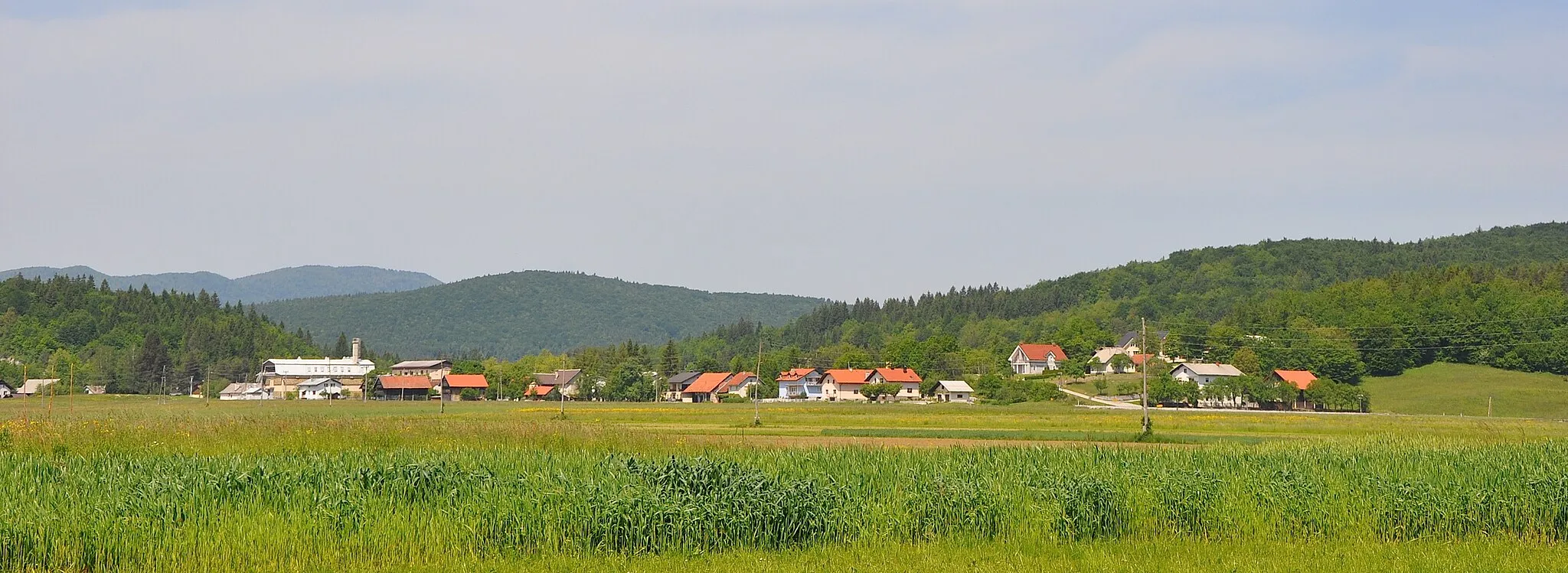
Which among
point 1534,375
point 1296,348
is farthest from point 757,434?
point 1534,375

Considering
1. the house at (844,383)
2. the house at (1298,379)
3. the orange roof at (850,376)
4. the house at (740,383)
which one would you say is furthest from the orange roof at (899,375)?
the house at (1298,379)

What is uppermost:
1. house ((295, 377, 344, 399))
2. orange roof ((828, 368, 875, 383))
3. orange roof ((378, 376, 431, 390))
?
orange roof ((828, 368, 875, 383))

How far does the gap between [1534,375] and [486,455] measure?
147 meters

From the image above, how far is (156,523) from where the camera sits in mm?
19250

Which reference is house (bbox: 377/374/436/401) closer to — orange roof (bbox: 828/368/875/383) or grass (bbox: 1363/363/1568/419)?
orange roof (bbox: 828/368/875/383)

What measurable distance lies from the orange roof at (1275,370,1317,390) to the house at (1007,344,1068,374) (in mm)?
53256

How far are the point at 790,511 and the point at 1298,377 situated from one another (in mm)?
134254

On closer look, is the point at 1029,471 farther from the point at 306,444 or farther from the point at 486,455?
the point at 306,444

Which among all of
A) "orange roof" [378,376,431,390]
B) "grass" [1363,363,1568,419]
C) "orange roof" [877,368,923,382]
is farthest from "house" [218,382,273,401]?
"grass" [1363,363,1568,419]

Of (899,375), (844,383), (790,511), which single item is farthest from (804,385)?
(790,511)

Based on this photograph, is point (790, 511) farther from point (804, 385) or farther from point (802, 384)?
point (802, 384)

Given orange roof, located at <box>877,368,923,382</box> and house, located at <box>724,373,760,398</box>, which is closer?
orange roof, located at <box>877,368,923,382</box>

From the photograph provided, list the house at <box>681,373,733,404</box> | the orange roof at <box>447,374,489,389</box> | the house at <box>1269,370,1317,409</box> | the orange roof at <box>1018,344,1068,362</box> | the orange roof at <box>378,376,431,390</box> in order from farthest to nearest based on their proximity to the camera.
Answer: the orange roof at <box>1018,344,1068,362</box>, the orange roof at <box>447,374,489,389</box>, the house at <box>681,373,733,404</box>, the orange roof at <box>378,376,431,390</box>, the house at <box>1269,370,1317,409</box>

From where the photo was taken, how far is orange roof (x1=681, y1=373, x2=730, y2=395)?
184 m
